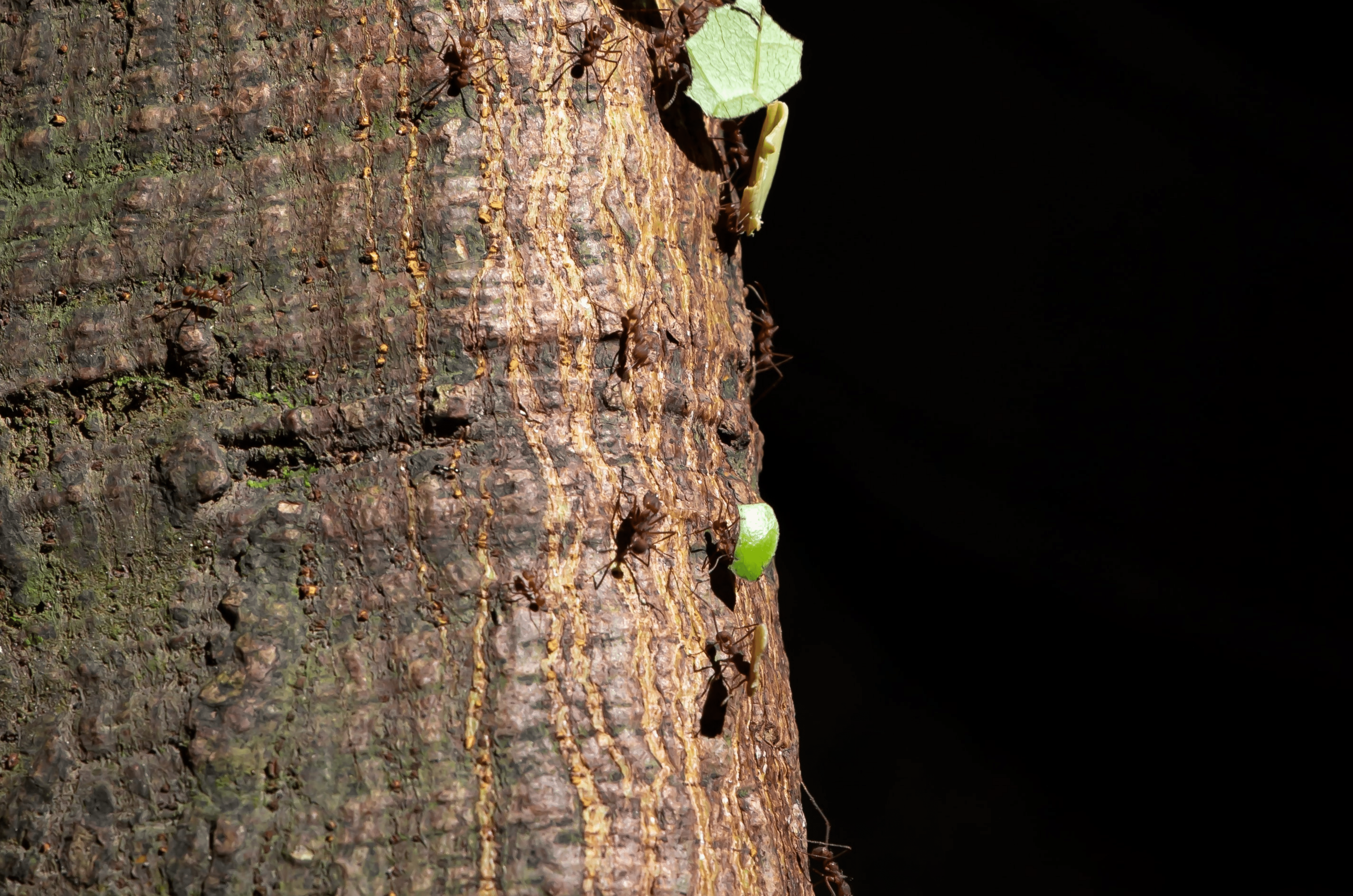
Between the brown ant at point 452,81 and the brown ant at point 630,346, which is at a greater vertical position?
the brown ant at point 452,81

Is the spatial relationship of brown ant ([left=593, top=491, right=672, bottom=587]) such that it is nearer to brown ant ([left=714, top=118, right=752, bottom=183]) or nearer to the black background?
brown ant ([left=714, top=118, right=752, bottom=183])

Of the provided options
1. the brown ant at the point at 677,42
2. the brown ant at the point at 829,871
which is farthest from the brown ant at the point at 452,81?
the brown ant at the point at 829,871

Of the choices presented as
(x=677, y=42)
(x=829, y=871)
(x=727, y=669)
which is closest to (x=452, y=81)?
(x=677, y=42)

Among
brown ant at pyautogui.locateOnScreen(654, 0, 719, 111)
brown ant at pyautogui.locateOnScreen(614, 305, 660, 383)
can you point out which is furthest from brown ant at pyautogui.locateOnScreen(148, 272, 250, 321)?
brown ant at pyautogui.locateOnScreen(654, 0, 719, 111)

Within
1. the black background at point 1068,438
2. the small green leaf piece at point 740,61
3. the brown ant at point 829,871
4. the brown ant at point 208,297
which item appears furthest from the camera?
the black background at point 1068,438

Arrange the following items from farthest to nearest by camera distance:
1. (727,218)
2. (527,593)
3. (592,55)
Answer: (727,218) < (592,55) < (527,593)

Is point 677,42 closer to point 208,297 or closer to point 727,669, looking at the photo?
point 208,297

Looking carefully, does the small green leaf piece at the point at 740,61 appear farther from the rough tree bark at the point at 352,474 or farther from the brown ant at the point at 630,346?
the brown ant at the point at 630,346
